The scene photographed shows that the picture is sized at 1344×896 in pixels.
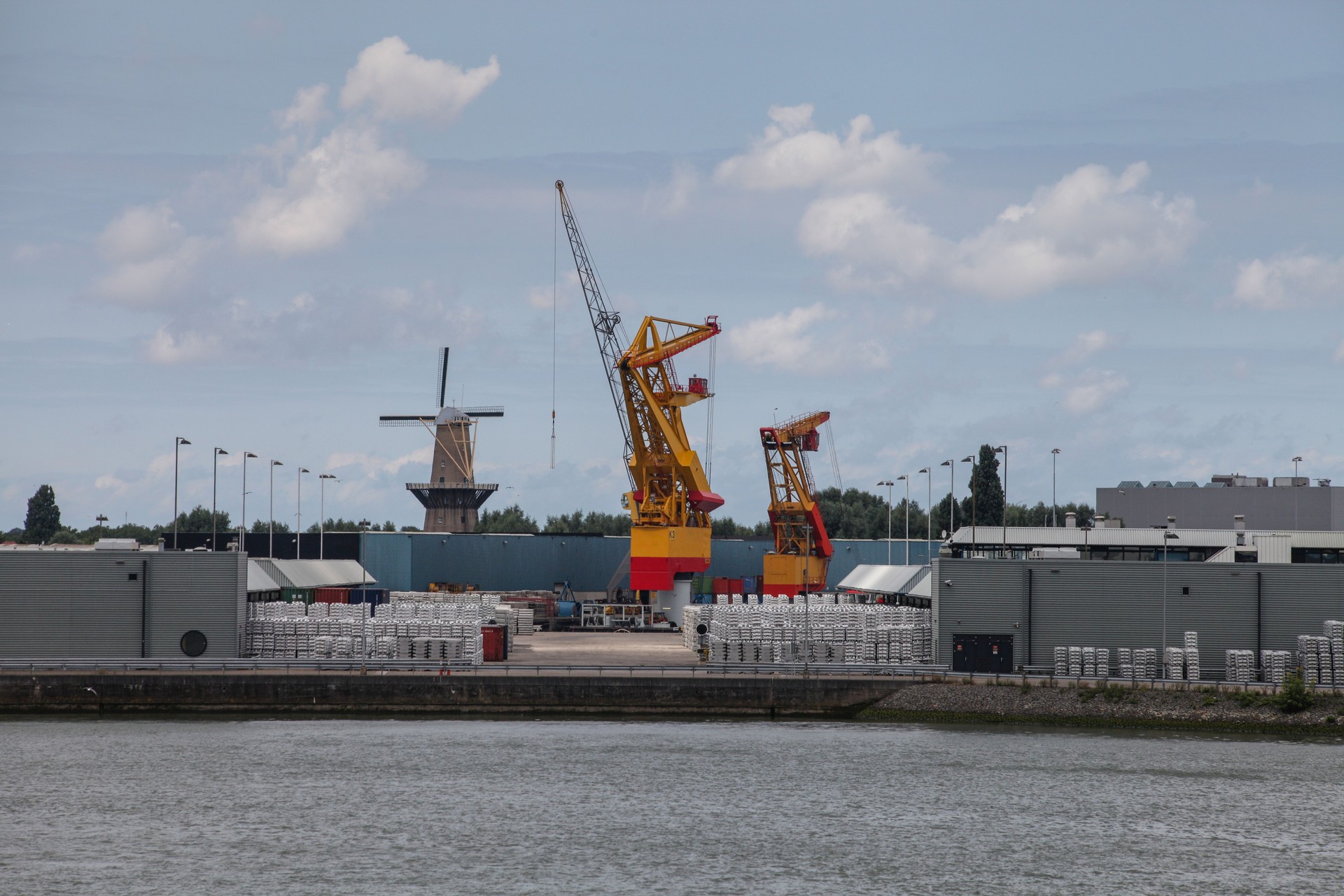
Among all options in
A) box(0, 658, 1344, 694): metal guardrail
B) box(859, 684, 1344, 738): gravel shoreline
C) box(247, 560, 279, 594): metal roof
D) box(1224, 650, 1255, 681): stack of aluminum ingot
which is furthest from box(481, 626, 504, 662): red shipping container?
box(1224, 650, 1255, 681): stack of aluminum ingot

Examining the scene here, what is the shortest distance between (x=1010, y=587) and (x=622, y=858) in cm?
2577

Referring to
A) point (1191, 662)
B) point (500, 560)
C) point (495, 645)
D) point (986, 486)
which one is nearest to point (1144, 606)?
point (1191, 662)

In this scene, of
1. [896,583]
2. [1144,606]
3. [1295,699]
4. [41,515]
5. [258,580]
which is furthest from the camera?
[41,515]

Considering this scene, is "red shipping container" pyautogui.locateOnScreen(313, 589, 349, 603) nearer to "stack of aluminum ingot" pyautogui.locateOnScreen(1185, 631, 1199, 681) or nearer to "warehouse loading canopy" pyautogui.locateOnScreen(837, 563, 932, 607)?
"warehouse loading canopy" pyautogui.locateOnScreen(837, 563, 932, 607)

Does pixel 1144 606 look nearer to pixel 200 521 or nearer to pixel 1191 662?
pixel 1191 662

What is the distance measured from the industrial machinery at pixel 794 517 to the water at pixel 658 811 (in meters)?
51.5

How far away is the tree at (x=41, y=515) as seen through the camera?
474ft

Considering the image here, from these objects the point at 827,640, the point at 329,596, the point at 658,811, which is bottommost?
the point at 658,811

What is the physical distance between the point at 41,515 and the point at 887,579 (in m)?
103

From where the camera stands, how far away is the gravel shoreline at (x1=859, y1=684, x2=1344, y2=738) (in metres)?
48.4

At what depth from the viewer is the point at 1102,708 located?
50.1 meters

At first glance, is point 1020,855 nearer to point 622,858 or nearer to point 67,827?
point 622,858

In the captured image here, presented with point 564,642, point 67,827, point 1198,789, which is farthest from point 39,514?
point 1198,789

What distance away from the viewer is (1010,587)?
2170 inches
